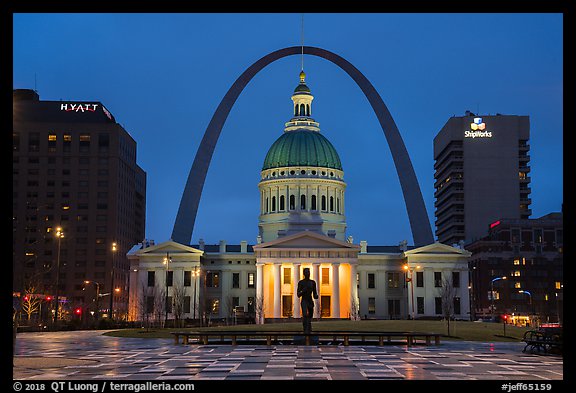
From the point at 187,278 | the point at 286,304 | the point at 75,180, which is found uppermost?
the point at 75,180

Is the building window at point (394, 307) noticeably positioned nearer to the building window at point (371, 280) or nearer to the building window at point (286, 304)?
the building window at point (371, 280)

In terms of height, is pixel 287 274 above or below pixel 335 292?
above

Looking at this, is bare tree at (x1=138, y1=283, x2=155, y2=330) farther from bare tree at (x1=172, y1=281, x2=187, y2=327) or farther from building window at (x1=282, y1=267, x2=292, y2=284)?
building window at (x1=282, y1=267, x2=292, y2=284)

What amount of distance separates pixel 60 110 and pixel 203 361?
171m

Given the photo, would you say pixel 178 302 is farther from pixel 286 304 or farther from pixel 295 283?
pixel 286 304

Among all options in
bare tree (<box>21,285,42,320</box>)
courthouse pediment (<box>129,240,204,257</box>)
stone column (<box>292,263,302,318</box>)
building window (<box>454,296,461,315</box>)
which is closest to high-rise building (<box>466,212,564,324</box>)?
building window (<box>454,296,461,315</box>)

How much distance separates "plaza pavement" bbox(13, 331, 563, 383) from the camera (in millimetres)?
24797

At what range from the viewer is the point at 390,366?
28953mm

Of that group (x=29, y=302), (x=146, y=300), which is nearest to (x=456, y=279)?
(x=146, y=300)

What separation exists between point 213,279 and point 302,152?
3285 cm

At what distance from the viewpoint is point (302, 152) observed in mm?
161125

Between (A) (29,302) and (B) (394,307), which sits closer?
(A) (29,302)
